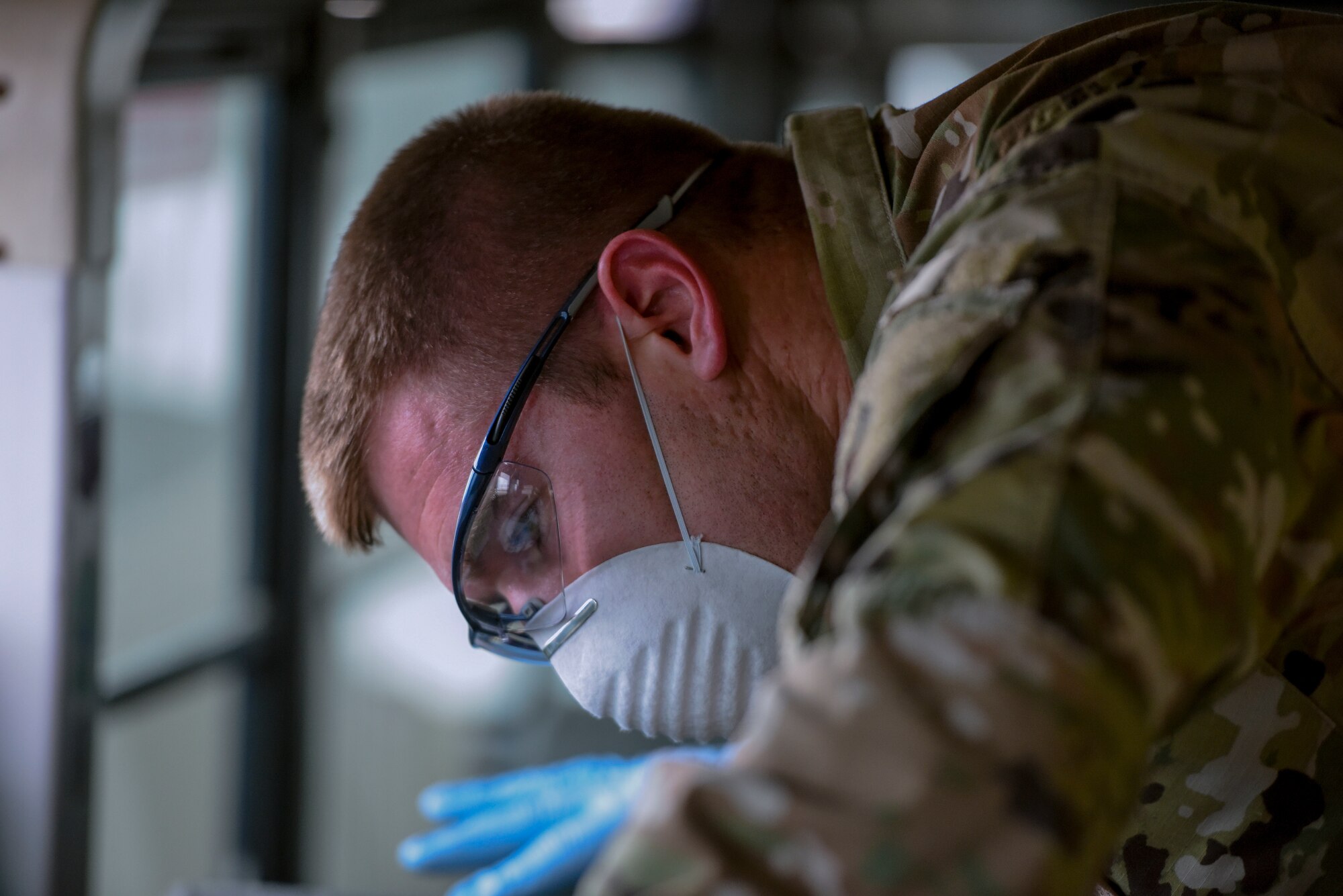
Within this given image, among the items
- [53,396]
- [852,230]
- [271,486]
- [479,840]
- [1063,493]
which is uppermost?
[852,230]

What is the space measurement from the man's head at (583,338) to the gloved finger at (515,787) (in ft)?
7.71

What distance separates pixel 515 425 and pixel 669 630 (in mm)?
237

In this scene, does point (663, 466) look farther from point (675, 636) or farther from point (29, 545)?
point (29, 545)

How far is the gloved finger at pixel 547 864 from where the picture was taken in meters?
2.89

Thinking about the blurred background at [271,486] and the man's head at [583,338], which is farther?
the blurred background at [271,486]

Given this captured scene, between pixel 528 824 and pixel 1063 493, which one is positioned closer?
pixel 1063 493

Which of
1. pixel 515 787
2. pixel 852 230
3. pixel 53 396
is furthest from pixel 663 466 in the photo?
pixel 515 787

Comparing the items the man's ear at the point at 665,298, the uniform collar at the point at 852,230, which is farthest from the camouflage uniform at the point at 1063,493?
the man's ear at the point at 665,298

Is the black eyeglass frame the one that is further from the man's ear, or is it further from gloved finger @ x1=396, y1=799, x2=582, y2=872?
gloved finger @ x1=396, y1=799, x2=582, y2=872

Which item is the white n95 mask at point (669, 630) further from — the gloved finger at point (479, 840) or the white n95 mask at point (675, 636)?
the gloved finger at point (479, 840)

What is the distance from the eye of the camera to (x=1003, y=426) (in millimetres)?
534

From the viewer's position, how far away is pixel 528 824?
3199 mm

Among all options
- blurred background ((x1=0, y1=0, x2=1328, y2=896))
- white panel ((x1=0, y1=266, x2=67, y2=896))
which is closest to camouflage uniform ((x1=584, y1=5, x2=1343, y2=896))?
white panel ((x1=0, y1=266, x2=67, y2=896))

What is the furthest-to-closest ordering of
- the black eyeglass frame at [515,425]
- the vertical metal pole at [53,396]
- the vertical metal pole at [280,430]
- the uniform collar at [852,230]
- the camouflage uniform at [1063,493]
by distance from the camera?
the vertical metal pole at [280,430]
the vertical metal pole at [53,396]
the black eyeglass frame at [515,425]
the uniform collar at [852,230]
the camouflage uniform at [1063,493]
